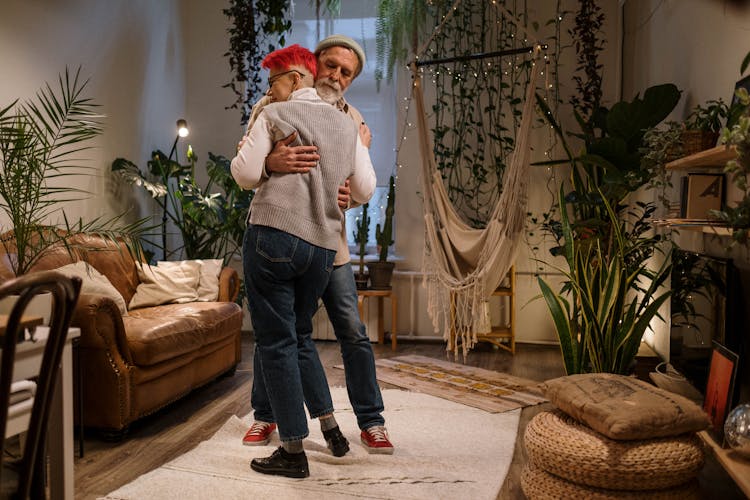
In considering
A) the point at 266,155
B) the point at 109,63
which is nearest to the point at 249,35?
Result: the point at 109,63

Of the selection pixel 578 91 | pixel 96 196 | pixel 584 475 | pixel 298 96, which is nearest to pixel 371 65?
pixel 578 91

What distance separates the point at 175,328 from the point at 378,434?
1.04m

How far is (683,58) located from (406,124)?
2.04 meters

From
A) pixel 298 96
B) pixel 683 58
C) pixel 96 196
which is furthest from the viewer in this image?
pixel 96 196

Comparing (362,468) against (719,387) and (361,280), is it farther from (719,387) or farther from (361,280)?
(361,280)

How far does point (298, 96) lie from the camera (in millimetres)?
2162

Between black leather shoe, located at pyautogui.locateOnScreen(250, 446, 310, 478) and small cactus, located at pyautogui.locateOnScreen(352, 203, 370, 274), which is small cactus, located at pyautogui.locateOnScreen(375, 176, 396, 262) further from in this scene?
black leather shoe, located at pyautogui.locateOnScreen(250, 446, 310, 478)

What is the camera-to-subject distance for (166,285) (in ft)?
11.9

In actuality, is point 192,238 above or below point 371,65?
below

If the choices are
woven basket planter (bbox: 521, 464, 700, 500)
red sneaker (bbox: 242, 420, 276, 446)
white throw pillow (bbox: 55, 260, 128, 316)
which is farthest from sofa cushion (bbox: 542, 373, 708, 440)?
white throw pillow (bbox: 55, 260, 128, 316)

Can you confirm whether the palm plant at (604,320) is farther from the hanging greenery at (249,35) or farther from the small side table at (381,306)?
the hanging greenery at (249,35)

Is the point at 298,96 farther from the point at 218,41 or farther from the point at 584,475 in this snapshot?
the point at 218,41

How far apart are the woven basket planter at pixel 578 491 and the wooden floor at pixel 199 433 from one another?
178 millimetres

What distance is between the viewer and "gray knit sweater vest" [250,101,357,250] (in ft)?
6.89
